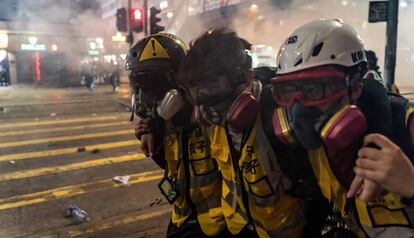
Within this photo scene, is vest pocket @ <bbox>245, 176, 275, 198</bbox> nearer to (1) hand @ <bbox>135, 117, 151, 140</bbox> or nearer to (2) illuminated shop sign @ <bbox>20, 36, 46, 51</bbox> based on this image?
(1) hand @ <bbox>135, 117, 151, 140</bbox>

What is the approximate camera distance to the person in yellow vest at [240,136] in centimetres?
163

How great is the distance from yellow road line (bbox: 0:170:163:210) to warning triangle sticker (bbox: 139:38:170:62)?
324 centimetres

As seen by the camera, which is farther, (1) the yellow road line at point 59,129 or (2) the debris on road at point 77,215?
(1) the yellow road line at point 59,129

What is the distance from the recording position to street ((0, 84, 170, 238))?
410 centimetres

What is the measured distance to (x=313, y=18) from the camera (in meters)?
27.7

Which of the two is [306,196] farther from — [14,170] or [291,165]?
[14,170]

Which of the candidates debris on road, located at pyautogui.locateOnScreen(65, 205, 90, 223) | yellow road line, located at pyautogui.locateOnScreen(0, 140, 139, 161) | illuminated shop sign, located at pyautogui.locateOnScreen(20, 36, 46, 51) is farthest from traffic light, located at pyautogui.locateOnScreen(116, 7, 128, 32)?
illuminated shop sign, located at pyautogui.locateOnScreen(20, 36, 46, 51)

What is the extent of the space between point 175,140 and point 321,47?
3.05 ft

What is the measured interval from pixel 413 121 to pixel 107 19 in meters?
21.3

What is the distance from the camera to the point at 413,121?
1310 mm

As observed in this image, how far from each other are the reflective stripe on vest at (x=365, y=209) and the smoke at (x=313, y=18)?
25983 mm

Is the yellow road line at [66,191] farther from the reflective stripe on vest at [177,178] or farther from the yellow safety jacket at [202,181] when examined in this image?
the yellow safety jacket at [202,181]

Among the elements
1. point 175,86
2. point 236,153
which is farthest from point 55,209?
point 236,153

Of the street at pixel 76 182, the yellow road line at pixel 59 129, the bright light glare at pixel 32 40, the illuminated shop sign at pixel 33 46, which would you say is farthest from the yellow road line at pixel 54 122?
the illuminated shop sign at pixel 33 46
